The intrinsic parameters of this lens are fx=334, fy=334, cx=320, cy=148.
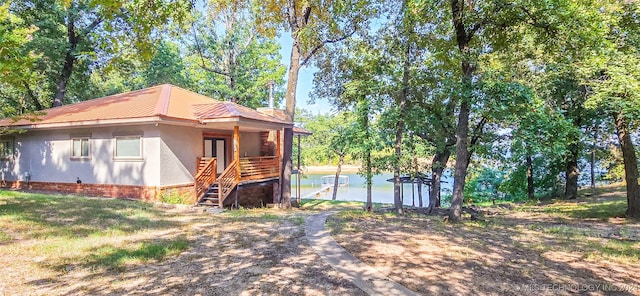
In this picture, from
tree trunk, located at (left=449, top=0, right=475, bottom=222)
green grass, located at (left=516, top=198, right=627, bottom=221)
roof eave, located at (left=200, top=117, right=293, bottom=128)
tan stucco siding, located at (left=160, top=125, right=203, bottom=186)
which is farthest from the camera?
tan stucco siding, located at (left=160, top=125, right=203, bottom=186)

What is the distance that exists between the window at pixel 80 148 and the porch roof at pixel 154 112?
0.77 meters

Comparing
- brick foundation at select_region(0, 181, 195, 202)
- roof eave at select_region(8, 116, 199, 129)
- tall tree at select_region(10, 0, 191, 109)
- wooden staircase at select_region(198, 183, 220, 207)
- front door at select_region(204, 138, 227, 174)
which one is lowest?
wooden staircase at select_region(198, 183, 220, 207)

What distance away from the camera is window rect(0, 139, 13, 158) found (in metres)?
14.7

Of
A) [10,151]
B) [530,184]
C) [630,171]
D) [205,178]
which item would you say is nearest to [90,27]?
[10,151]

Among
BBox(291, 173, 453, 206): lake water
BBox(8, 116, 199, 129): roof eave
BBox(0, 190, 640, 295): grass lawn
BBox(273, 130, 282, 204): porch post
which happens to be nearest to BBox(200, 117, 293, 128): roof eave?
BBox(8, 116, 199, 129): roof eave

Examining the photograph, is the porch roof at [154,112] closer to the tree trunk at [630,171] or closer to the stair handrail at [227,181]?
the stair handrail at [227,181]

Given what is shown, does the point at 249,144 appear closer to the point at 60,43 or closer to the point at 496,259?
the point at 60,43

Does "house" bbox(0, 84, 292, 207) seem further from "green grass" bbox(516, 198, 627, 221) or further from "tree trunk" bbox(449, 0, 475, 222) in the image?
"green grass" bbox(516, 198, 627, 221)

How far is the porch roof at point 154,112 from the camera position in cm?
1125

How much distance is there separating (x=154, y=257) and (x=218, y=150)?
378 inches

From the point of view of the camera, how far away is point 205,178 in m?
12.6

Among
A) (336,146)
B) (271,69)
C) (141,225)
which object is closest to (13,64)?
(141,225)

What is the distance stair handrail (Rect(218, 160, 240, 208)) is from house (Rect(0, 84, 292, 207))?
35 mm

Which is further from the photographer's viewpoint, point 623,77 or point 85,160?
point 85,160
